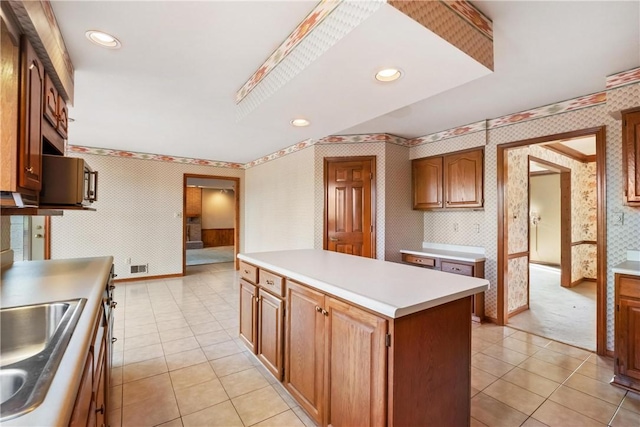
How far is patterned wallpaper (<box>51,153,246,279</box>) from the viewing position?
4.86 meters

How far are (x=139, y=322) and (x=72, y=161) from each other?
2380mm

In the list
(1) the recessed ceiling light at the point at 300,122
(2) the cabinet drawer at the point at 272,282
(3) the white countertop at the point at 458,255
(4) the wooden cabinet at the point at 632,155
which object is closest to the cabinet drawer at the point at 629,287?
(4) the wooden cabinet at the point at 632,155

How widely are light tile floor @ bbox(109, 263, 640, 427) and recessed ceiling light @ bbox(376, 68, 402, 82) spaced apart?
214 centimetres

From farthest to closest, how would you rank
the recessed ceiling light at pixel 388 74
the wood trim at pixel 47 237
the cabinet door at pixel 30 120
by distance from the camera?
the wood trim at pixel 47 237, the recessed ceiling light at pixel 388 74, the cabinet door at pixel 30 120

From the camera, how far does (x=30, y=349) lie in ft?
3.96

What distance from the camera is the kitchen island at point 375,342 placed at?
4.18 feet

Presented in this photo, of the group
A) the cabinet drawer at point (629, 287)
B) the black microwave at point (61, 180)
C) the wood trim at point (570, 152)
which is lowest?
the cabinet drawer at point (629, 287)

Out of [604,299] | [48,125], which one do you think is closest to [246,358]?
[48,125]

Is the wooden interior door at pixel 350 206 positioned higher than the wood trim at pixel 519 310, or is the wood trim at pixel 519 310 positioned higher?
the wooden interior door at pixel 350 206

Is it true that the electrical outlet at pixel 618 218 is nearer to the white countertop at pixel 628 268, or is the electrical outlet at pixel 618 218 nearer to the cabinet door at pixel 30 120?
the white countertop at pixel 628 268

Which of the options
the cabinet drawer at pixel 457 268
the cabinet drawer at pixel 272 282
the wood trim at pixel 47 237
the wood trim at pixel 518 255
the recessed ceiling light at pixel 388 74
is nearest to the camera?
the recessed ceiling light at pixel 388 74

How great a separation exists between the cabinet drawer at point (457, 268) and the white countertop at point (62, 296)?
3.28 meters

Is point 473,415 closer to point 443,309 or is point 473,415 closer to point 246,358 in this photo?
point 443,309

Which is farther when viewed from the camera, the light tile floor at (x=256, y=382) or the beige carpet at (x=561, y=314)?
the beige carpet at (x=561, y=314)
